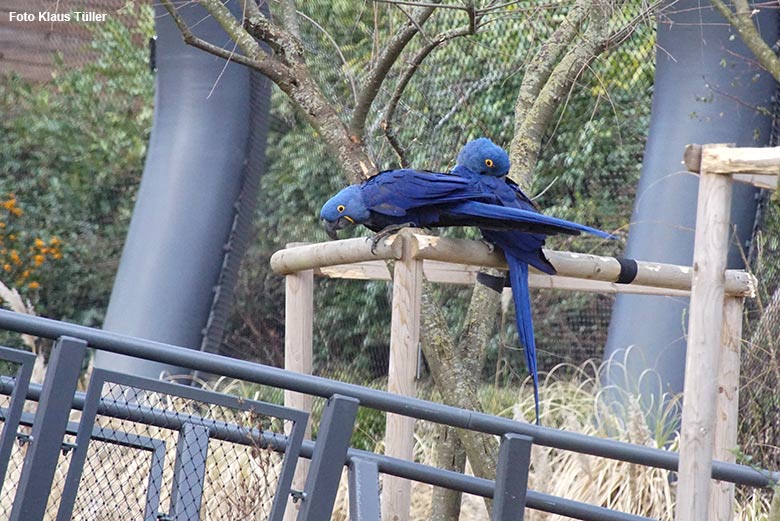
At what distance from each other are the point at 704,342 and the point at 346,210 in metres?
1.05

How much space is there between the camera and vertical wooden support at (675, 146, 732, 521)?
1.74 meters

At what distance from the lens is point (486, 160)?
252 cm

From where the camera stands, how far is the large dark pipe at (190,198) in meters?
4.63

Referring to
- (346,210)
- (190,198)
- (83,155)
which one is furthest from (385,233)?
(83,155)

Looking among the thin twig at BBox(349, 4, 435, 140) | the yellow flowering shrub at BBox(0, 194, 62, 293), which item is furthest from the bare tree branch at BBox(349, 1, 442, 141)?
the yellow flowering shrub at BBox(0, 194, 62, 293)

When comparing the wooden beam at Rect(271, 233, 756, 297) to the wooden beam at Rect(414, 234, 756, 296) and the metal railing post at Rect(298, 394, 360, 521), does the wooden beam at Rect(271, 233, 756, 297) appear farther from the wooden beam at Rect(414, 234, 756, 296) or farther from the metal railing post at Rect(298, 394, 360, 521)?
the metal railing post at Rect(298, 394, 360, 521)

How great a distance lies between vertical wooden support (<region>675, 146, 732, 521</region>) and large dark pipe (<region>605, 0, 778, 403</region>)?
6.81 ft

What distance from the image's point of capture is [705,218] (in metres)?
1.75

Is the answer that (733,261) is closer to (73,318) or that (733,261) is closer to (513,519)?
(513,519)

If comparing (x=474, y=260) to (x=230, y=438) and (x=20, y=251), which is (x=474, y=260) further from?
(x=20, y=251)

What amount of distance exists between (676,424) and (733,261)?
65 centimetres

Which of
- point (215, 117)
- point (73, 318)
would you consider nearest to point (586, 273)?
point (215, 117)

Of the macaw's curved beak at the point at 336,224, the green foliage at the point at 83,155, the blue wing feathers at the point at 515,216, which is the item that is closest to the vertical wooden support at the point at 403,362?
the blue wing feathers at the point at 515,216

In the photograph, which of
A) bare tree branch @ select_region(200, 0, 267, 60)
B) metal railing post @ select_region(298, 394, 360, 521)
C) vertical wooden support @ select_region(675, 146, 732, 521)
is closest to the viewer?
metal railing post @ select_region(298, 394, 360, 521)
